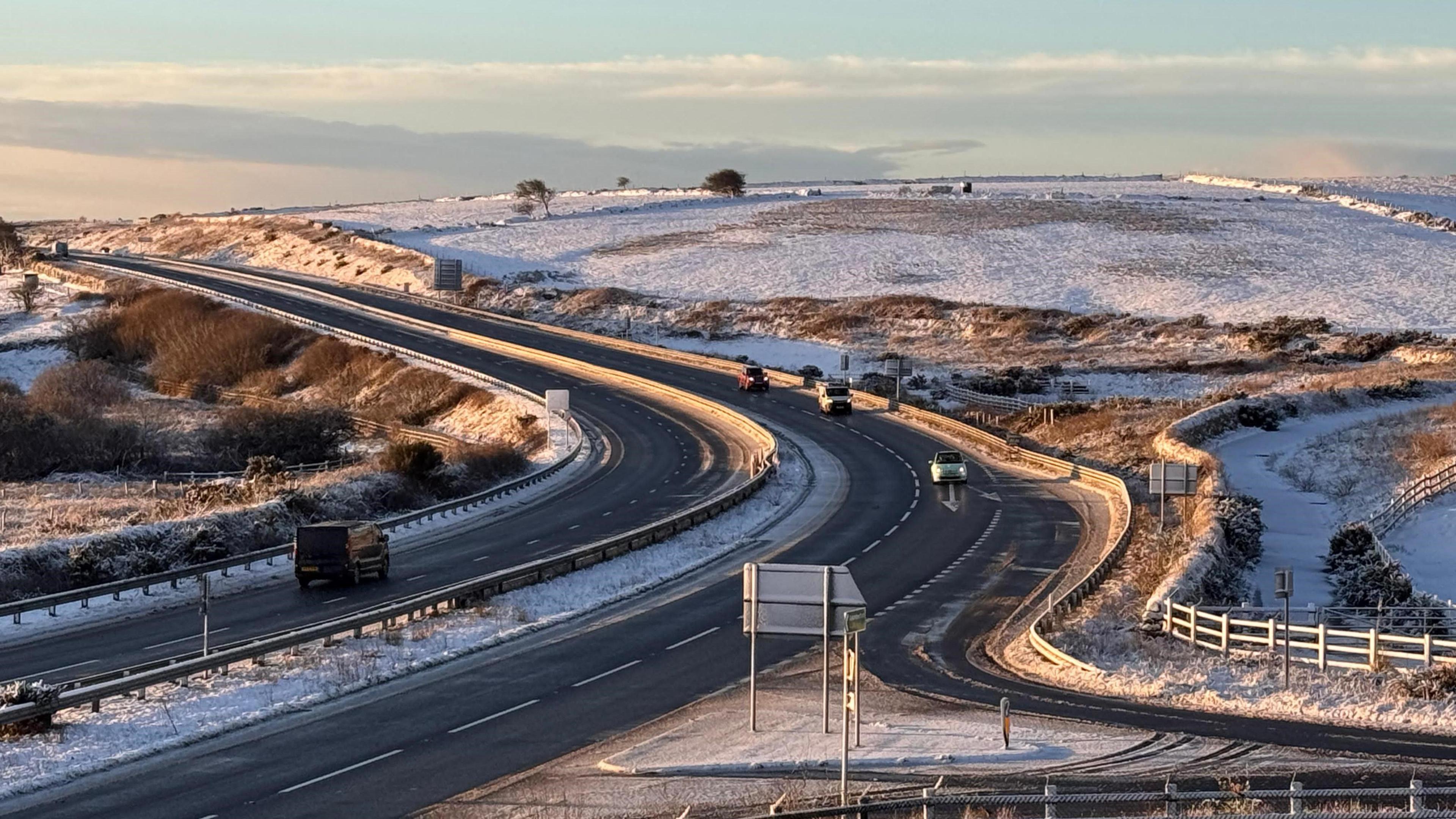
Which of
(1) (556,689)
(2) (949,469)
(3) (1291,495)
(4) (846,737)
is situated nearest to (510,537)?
(2) (949,469)

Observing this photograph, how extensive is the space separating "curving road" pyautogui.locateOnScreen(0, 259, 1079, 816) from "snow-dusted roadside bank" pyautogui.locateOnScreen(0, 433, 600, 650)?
8.90 meters

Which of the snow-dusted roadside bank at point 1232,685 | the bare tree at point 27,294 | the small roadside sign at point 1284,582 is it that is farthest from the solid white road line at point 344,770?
the bare tree at point 27,294

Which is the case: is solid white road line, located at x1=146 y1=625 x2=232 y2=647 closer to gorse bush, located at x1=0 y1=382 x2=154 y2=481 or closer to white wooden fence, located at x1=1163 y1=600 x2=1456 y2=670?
white wooden fence, located at x1=1163 y1=600 x2=1456 y2=670

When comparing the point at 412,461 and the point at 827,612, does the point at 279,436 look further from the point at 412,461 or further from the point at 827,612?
the point at 827,612

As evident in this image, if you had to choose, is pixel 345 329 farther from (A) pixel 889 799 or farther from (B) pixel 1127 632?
(A) pixel 889 799

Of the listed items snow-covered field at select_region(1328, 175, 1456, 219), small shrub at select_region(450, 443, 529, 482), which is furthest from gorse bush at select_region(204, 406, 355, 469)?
snow-covered field at select_region(1328, 175, 1456, 219)

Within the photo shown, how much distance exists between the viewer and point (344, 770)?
23.7 metres

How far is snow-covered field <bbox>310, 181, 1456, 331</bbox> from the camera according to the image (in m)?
116

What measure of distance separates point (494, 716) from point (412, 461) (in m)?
33.1

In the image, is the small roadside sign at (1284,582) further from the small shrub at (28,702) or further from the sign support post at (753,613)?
the small shrub at (28,702)

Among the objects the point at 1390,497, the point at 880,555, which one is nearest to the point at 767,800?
the point at 880,555

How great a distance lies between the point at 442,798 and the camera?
72.7 feet

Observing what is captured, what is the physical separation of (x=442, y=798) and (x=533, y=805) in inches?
53.5

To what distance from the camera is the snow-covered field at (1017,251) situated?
116 metres
